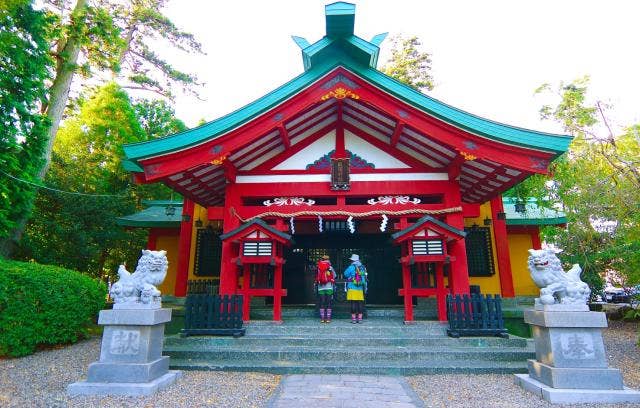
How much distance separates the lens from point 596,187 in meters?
7.59

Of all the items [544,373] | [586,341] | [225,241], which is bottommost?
[544,373]

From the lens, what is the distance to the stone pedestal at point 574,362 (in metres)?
4.43

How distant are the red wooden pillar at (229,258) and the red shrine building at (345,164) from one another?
0.08ft

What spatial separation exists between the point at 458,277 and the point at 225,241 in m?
5.43

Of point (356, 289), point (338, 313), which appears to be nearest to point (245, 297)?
point (356, 289)

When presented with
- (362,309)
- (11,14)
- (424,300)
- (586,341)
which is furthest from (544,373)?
(11,14)

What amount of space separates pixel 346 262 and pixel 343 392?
255 inches

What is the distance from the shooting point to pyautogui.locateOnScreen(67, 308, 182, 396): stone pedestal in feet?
15.6

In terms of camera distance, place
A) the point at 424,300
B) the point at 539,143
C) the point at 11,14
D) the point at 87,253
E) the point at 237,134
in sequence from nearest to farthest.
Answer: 1. the point at 539,143
2. the point at 237,134
3. the point at 11,14
4. the point at 424,300
5. the point at 87,253

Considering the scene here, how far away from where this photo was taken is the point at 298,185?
874 cm

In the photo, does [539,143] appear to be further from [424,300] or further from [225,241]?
[225,241]

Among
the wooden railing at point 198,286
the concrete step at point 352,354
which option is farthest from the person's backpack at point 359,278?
the wooden railing at point 198,286

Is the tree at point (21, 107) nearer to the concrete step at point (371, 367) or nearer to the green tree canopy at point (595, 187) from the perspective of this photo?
the concrete step at point (371, 367)

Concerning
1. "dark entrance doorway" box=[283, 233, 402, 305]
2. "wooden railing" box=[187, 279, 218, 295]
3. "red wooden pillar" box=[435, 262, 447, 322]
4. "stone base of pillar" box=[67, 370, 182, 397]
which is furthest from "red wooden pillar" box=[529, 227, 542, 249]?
"stone base of pillar" box=[67, 370, 182, 397]
